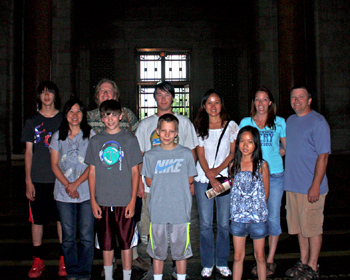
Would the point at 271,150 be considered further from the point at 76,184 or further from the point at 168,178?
the point at 76,184

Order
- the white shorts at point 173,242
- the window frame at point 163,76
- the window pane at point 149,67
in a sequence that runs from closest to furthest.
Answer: the white shorts at point 173,242
the window frame at point 163,76
the window pane at point 149,67

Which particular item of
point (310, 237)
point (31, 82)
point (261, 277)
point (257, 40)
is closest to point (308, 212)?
point (310, 237)

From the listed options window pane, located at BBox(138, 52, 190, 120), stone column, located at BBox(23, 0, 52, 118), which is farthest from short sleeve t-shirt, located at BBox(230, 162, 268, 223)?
window pane, located at BBox(138, 52, 190, 120)

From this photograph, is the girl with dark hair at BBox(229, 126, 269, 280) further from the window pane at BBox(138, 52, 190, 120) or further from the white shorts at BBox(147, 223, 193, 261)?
the window pane at BBox(138, 52, 190, 120)

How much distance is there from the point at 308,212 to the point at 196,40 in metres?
10.1

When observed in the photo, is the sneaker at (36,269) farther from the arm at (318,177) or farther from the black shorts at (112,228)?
the arm at (318,177)

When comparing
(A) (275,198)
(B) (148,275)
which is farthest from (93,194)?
(A) (275,198)

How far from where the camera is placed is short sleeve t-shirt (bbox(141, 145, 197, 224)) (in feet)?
9.80

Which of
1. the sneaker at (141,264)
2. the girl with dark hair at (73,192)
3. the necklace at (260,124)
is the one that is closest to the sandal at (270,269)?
the sneaker at (141,264)

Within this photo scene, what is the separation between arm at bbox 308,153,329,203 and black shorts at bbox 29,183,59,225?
2544 mm

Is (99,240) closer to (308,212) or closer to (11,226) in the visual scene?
(308,212)

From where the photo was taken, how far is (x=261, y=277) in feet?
9.66

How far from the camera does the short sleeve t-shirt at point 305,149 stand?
3256 millimetres

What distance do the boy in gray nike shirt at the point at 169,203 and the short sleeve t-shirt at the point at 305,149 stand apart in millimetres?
1139
